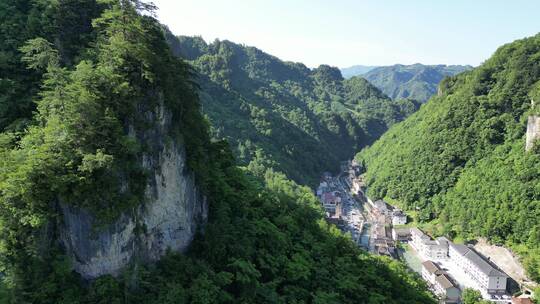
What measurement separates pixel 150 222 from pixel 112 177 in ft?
14.1

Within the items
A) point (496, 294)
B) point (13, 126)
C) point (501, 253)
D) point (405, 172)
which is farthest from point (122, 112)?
point (405, 172)

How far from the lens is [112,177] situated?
19984 millimetres

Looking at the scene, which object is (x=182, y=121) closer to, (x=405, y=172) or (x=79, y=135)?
(x=79, y=135)

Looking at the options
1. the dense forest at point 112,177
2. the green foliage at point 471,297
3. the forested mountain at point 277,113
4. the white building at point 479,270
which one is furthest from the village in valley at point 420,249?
the dense forest at point 112,177

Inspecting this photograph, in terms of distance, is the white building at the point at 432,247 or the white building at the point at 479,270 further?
the white building at the point at 432,247

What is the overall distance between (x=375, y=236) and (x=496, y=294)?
2179cm

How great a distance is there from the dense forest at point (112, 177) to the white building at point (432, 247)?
31.1 meters

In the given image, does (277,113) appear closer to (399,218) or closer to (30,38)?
(399,218)

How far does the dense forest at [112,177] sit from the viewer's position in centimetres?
1941

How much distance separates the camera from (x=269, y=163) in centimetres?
7175

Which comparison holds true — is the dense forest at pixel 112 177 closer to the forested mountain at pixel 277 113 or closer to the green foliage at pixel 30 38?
the green foliage at pixel 30 38

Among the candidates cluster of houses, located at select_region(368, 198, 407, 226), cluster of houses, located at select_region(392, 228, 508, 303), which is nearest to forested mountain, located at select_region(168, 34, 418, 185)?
cluster of houses, located at select_region(368, 198, 407, 226)

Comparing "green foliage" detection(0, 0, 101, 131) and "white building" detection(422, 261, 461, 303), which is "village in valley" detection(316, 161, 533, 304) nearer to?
"white building" detection(422, 261, 461, 303)

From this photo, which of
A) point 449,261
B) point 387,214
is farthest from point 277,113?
point 449,261
